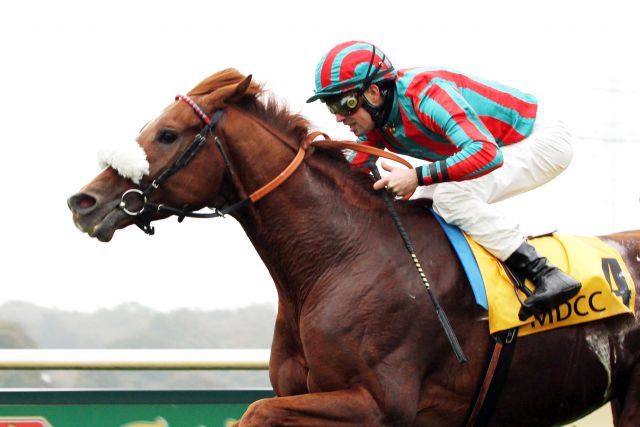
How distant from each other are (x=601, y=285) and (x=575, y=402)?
0.43 meters

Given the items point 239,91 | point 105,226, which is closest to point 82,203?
point 105,226

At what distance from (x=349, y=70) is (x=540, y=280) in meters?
0.96

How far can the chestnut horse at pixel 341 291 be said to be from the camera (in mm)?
3498

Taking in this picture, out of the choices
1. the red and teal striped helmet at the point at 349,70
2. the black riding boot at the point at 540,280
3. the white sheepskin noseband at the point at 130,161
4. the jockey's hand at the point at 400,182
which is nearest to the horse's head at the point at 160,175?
the white sheepskin noseband at the point at 130,161

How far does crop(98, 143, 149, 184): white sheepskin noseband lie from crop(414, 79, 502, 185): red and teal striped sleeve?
91 centimetres

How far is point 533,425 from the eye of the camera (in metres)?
3.87

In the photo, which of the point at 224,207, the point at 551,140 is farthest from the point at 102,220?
the point at 551,140

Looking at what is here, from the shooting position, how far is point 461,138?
359 cm

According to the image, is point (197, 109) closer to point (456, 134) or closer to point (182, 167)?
point (182, 167)

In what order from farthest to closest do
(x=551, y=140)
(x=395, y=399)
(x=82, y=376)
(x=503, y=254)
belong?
1. (x=82, y=376)
2. (x=551, y=140)
3. (x=503, y=254)
4. (x=395, y=399)

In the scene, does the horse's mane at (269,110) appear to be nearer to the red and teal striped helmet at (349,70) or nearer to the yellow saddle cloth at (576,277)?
the red and teal striped helmet at (349,70)

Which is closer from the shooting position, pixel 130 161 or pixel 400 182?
pixel 130 161

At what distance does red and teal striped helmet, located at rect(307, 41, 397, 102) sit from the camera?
12.4ft

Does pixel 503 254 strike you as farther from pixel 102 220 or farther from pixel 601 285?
pixel 102 220
